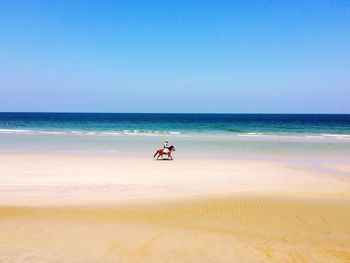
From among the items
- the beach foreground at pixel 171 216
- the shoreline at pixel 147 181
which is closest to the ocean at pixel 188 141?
the shoreline at pixel 147 181

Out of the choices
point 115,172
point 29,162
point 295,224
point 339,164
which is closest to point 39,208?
point 115,172

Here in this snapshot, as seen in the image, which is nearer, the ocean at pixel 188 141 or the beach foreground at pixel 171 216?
the beach foreground at pixel 171 216

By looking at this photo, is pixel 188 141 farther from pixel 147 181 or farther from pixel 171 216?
pixel 171 216

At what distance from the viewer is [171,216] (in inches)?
290

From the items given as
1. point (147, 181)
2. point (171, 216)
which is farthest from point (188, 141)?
point (171, 216)

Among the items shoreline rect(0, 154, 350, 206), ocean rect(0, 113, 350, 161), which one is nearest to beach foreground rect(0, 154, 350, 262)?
shoreline rect(0, 154, 350, 206)

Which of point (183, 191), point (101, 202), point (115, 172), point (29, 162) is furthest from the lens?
point (29, 162)

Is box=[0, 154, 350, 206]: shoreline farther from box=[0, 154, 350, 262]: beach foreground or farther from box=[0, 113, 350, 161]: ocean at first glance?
box=[0, 113, 350, 161]: ocean

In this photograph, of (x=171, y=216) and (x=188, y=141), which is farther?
(x=188, y=141)

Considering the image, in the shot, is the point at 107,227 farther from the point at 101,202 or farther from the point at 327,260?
the point at 327,260

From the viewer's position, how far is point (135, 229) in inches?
252

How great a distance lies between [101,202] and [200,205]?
8.66 feet

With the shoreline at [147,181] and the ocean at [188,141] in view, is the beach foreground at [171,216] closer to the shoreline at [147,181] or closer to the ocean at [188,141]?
the shoreline at [147,181]

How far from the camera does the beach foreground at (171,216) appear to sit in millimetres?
5352
